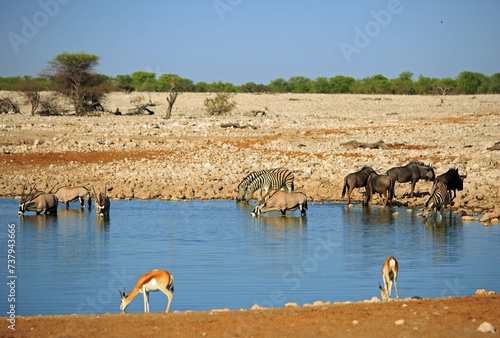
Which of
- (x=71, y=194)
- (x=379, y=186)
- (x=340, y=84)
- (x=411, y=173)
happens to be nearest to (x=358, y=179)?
(x=379, y=186)

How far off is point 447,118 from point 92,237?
24.6 m

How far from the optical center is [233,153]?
71.6 feet

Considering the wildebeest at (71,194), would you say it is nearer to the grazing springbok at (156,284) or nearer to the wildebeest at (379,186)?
the wildebeest at (379,186)

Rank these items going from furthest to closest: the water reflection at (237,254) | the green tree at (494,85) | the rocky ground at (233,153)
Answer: the green tree at (494,85) → the rocky ground at (233,153) → the water reflection at (237,254)

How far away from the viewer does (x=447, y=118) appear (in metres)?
32.3

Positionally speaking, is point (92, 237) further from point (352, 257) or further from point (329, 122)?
point (329, 122)

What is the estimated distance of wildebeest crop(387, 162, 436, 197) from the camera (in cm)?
1605

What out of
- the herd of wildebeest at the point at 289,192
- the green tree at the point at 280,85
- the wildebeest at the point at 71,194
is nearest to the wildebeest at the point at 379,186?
the herd of wildebeest at the point at 289,192

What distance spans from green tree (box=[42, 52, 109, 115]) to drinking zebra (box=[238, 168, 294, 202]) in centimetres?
2131

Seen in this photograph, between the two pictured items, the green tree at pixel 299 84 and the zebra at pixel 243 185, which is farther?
the green tree at pixel 299 84

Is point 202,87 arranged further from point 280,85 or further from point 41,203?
point 41,203

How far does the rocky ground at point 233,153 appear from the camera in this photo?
57.1ft

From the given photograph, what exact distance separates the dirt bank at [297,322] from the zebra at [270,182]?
32.0 ft

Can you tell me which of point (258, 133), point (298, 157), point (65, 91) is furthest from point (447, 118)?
point (65, 91)
